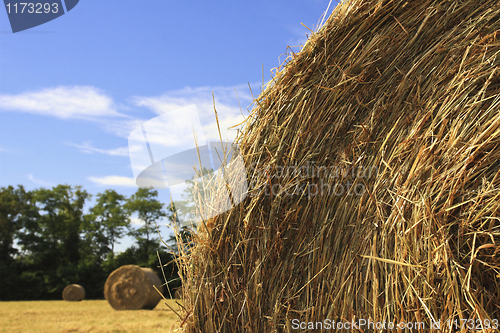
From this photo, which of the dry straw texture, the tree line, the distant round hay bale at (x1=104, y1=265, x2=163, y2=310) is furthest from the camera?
the tree line

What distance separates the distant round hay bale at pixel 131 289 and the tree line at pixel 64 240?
19.7ft

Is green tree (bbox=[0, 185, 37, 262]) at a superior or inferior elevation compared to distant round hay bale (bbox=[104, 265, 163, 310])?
superior

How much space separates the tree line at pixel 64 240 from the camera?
57.7 feet

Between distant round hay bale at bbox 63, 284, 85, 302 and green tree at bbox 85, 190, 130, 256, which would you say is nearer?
distant round hay bale at bbox 63, 284, 85, 302

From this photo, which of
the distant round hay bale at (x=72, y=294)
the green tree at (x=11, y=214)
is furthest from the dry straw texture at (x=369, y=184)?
the green tree at (x=11, y=214)

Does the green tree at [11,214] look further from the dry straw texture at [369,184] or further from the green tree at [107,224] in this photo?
the dry straw texture at [369,184]

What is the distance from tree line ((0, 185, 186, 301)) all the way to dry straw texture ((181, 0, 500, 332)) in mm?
14480

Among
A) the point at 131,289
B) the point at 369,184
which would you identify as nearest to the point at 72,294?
the point at 131,289

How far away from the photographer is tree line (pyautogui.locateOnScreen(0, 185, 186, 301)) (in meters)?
17.6

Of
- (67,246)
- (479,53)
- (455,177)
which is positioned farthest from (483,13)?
(67,246)

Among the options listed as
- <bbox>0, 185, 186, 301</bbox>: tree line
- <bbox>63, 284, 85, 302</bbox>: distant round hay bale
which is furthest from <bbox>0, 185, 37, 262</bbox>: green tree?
<bbox>63, 284, 85, 302</bbox>: distant round hay bale

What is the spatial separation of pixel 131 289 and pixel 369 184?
8992mm

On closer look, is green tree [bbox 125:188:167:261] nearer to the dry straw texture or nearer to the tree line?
the tree line

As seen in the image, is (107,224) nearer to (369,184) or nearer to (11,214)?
(11,214)
